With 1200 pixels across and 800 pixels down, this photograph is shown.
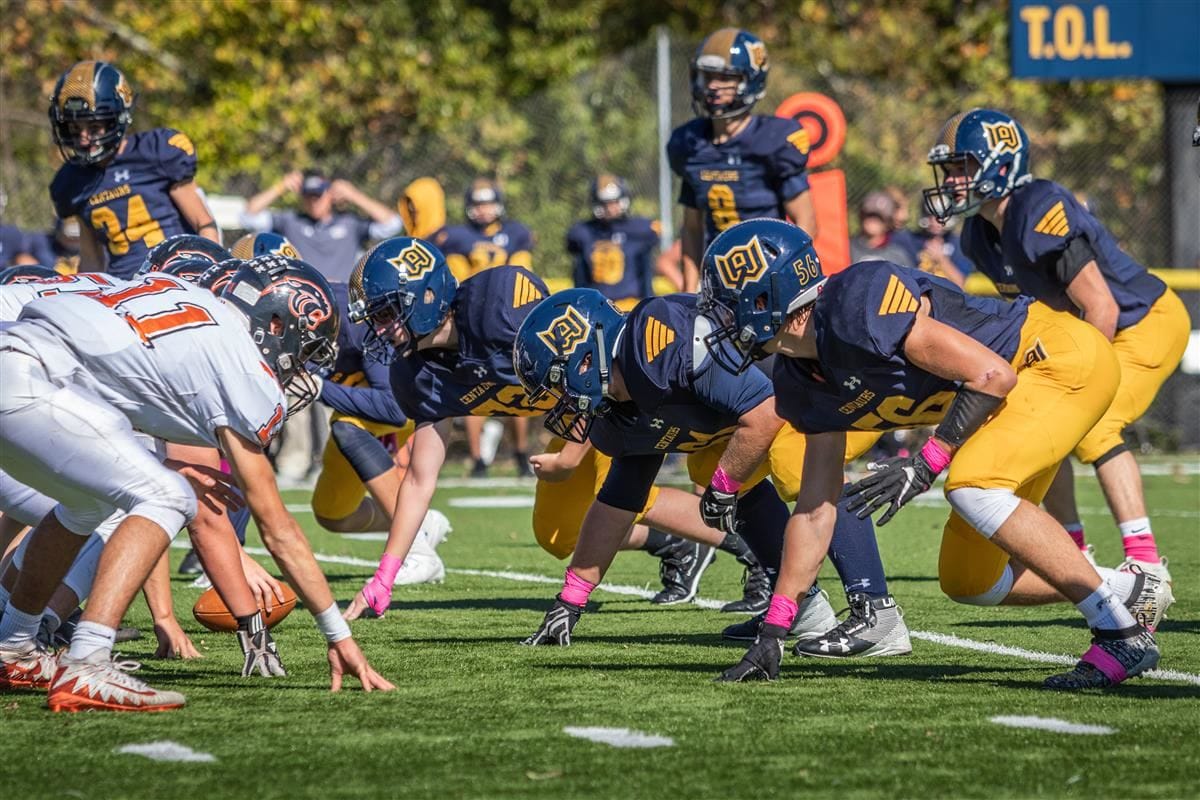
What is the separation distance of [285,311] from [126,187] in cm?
361

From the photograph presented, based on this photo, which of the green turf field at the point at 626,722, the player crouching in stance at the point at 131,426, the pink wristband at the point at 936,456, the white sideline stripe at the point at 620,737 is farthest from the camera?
the pink wristband at the point at 936,456

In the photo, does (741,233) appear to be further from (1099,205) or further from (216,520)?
(1099,205)

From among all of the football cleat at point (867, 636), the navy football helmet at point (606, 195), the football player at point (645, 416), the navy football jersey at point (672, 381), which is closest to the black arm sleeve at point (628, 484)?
the football player at point (645, 416)

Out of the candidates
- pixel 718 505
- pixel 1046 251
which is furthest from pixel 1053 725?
pixel 1046 251

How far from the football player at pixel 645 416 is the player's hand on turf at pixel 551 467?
339 millimetres

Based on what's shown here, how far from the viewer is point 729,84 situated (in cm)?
820

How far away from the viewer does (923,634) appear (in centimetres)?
611

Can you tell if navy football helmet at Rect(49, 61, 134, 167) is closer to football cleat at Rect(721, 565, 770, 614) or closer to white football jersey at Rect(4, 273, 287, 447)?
white football jersey at Rect(4, 273, 287, 447)

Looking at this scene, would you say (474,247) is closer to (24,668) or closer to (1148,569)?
(1148,569)

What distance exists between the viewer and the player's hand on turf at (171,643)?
577cm

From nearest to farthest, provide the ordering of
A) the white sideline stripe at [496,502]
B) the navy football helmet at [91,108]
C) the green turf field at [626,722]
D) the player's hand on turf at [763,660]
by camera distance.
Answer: the green turf field at [626,722], the player's hand on turf at [763,660], the navy football helmet at [91,108], the white sideline stripe at [496,502]

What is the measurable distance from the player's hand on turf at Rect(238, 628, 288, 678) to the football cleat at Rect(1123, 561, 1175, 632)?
262cm

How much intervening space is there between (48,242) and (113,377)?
31.6 feet

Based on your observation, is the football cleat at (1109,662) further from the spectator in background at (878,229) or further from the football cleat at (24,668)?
the spectator in background at (878,229)
